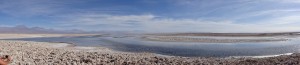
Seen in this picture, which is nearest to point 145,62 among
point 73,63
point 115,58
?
point 115,58

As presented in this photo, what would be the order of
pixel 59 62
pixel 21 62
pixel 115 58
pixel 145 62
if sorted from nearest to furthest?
pixel 21 62 → pixel 59 62 → pixel 145 62 → pixel 115 58

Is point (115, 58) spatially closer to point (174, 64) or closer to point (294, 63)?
point (174, 64)

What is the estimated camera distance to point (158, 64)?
1667 centimetres

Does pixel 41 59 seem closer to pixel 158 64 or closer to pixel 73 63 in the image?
pixel 73 63

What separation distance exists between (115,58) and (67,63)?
10.8ft

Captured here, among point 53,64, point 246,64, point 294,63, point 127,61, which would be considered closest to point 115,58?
point 127,61

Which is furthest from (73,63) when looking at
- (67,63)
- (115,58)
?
(115,58)

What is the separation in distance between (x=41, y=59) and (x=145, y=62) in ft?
16.8

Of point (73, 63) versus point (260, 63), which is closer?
point (73, 63)

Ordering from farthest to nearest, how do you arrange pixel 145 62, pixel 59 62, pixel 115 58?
pixel 115 58
pixel 145 62
pixel 59 62

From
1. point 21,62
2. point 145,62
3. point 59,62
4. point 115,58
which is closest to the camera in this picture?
point 21,62

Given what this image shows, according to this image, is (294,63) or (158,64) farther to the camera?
(158,64)

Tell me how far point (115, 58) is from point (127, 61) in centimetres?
131

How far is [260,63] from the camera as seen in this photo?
54.2 ft
